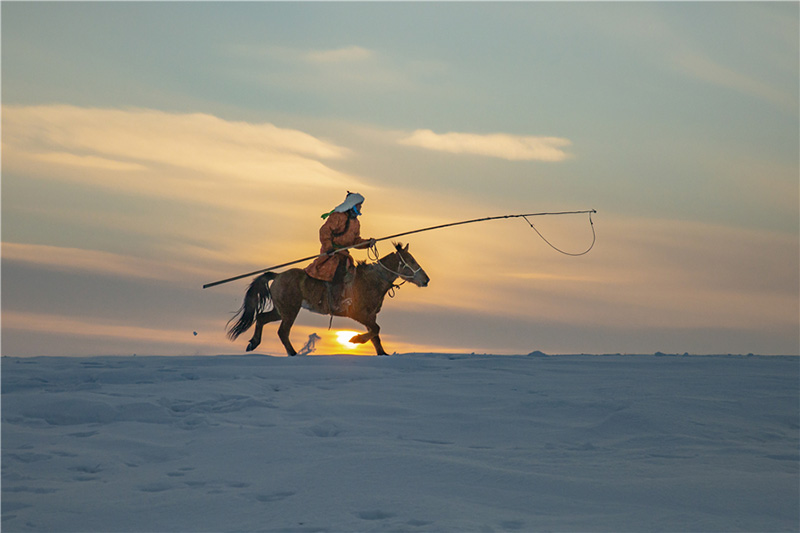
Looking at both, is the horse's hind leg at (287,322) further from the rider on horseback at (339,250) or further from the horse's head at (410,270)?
the horse's head at (410,270)

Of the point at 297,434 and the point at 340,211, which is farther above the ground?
the point at 340,211

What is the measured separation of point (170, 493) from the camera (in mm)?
5141

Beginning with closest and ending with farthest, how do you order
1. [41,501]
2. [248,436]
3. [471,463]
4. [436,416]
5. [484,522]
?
[484,522], [41,501], [471,463], [248,436], [436,416]

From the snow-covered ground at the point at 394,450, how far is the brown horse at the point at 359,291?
334 centimetres

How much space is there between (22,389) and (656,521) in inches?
269

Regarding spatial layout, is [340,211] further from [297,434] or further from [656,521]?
[656,521]

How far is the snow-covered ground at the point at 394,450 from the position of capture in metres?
4.83

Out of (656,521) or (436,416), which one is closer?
(656,521)

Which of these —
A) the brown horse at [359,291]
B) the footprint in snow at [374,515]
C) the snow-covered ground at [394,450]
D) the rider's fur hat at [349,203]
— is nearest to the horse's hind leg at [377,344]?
the brown horse at [359,291]

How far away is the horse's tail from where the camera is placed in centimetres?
1412

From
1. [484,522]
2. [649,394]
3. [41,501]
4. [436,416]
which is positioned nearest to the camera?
[484,522]

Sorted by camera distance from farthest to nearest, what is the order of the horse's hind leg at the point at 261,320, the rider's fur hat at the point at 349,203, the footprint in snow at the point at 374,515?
1. the horse's hind leg at the point at 261,320
2. the rider's fur hat at the point at 349,203
3. the footprint in snow at the point at 374,515

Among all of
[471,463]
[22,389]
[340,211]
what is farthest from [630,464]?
[340,211]

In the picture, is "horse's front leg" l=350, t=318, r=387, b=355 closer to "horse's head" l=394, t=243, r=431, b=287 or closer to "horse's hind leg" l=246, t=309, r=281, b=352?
"horse's head" l=394, t=243, r=431, b=287
